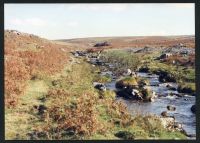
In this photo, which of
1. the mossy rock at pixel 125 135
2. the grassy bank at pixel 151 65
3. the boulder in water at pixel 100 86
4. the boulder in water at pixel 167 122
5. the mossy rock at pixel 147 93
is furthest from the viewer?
the grassy bank at pixel 151 65

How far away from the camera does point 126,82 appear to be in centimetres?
3541

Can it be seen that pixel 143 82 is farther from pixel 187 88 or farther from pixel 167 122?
pixel 167 122

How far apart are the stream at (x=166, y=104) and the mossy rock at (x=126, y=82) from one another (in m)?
0.50

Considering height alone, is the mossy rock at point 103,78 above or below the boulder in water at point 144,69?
below

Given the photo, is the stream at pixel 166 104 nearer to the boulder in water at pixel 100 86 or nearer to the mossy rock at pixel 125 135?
the boulder in water at pixel 100 86

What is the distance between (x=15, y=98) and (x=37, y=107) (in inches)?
55.7

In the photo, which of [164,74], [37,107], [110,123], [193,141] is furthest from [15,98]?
[164,74]

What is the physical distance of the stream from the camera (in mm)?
27656

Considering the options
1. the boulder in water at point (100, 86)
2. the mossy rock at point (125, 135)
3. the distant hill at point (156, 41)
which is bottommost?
the mossy rock at point (125, 135)

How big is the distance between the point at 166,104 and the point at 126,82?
15.4ft

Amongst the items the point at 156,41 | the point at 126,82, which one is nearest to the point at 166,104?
the point at 126,82

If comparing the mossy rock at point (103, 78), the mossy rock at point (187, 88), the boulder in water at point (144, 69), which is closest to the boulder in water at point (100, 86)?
the mossy rock at point (103, 78)

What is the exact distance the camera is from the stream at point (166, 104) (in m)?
27.7

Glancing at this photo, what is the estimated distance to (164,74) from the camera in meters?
40.7
